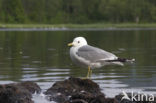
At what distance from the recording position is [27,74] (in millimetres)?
18266

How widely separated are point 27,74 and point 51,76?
37.3 inches

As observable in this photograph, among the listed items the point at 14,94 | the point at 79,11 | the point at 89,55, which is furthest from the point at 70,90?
the point at 79,11

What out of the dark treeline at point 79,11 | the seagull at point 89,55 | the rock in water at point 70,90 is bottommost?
the dark treeline at point 79,11

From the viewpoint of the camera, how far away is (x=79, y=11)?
409 ft

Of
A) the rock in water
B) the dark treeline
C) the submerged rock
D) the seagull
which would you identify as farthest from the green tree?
the submerged rock

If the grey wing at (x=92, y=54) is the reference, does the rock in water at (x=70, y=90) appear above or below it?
below

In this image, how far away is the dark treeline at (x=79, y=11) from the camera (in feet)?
378

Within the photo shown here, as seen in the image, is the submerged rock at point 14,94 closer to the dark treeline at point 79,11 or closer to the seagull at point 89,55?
the seagull at point 89,55

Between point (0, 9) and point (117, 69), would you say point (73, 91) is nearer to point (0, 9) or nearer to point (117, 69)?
point (117, 69)

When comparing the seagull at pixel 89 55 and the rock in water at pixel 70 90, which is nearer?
the rock in water at pixel 70 90

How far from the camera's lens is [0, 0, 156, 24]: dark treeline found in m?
115

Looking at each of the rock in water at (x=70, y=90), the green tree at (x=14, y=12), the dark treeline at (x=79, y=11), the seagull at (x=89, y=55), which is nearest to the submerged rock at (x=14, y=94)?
the rock in water at (x=70, y=90)

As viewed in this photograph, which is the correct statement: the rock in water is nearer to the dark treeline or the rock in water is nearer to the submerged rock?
the submerged rock

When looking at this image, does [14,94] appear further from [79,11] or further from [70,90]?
[79,11]
